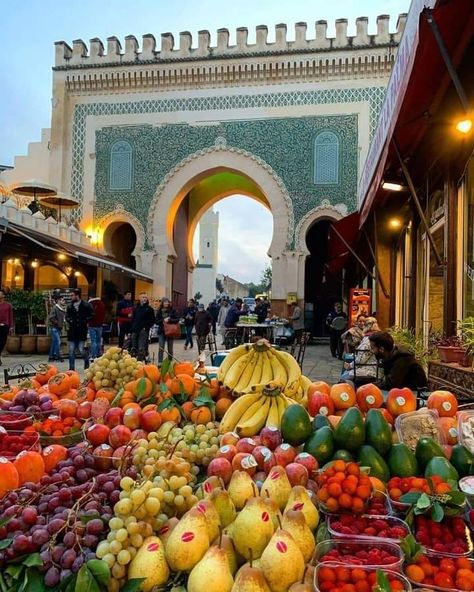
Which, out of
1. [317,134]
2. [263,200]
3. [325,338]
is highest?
[317,134]

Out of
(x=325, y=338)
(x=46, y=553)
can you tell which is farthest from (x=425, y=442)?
(x=325, y=338)

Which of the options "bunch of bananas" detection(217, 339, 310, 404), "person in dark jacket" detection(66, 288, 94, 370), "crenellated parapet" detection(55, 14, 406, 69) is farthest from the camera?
"crenellated parapet" detection(55, 14, 406, 69)

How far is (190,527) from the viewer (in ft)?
4.85

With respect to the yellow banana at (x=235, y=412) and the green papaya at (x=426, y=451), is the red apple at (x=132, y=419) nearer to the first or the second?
the yellow banana at (x=235, y=412)

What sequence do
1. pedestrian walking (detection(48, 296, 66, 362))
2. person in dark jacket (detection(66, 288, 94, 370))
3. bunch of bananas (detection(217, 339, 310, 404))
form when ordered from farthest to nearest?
pedestrian walking (detection(48, 296, 66, 362))
person in dark jacket (detection(66, 288, 94, 370))
bunch of bananas (detection(217, 339, 310, 404))

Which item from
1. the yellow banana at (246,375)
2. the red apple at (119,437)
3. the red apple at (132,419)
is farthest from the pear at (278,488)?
the yellow banana at (246,375)

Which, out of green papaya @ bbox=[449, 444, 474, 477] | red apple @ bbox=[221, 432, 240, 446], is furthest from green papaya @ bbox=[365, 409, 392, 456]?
red apple @ bbox=[221, 432, 240, 446]

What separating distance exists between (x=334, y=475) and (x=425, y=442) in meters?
0.49

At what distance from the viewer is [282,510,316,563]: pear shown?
1.45 m

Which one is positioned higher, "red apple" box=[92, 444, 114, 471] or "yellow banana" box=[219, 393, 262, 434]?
"yellow banana" box=[219, 393, 262, 434]

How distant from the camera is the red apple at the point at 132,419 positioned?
2.40 metres

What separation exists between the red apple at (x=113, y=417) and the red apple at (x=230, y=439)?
578 millimetres

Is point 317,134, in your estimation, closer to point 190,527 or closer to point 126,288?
point 126,288

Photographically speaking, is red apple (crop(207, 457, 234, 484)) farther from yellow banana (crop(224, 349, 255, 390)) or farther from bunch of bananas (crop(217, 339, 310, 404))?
yellow banana (crop(224, 349, 255, 390))
